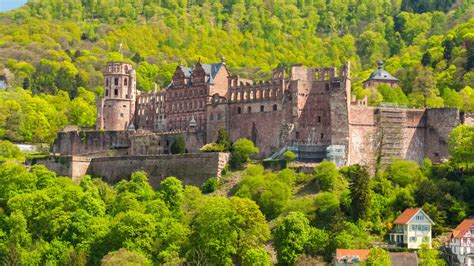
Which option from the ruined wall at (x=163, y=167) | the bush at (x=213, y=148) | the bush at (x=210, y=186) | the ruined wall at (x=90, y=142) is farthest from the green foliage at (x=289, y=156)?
the ruined wall at (x=90, y=142)

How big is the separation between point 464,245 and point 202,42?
4068 inches

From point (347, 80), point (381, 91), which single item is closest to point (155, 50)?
point (381, 91)

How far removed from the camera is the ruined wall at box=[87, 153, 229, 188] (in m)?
81.9

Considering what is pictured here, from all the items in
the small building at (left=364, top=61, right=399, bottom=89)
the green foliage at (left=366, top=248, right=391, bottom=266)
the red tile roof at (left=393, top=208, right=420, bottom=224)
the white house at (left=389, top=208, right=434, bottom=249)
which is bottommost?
the green foliage at (left=366, top=248, right=391, bottom=266)

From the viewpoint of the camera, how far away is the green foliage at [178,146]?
8669 centimetres

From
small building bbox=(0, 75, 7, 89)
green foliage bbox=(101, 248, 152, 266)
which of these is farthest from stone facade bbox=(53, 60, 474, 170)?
Answer: small building bbox=(0, 75, 7, 89)

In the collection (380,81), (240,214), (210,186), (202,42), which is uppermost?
(202,42)

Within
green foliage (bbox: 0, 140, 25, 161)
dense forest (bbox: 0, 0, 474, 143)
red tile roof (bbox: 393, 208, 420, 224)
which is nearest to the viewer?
red tile roof (bbox: 393, 208, 420, 224)

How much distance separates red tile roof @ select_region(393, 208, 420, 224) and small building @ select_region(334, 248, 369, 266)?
16.8 ft

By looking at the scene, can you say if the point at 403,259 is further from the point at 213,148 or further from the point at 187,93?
the point at 187,93

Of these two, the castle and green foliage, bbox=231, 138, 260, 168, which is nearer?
the castle

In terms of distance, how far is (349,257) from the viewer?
2515 inches

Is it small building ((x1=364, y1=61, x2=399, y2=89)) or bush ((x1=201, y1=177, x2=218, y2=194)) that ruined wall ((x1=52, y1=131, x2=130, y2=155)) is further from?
small building ((x1=364, y1=61, x2=399, y2=89))

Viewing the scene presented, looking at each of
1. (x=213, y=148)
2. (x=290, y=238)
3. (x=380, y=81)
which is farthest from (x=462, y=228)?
(x=380, y=81)
